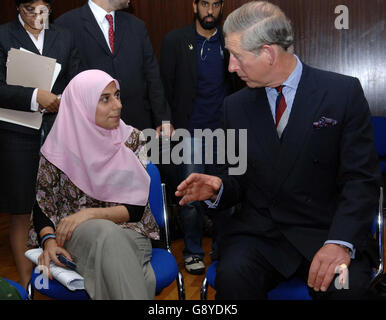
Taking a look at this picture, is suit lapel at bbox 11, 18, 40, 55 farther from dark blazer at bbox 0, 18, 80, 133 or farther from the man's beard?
the man's beard

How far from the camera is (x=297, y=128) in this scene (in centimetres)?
210

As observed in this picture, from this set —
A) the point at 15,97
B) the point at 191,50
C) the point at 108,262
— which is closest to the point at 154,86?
the point at 191,50

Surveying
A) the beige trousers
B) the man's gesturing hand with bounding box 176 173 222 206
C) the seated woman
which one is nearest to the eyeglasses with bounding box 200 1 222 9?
the seated woman

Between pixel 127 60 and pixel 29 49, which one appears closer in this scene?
pixel 29 49

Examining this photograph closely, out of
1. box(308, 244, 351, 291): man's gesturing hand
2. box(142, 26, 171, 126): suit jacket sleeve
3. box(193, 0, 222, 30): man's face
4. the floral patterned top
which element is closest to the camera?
box(308, 244, 351, 291): man's gesturing hand

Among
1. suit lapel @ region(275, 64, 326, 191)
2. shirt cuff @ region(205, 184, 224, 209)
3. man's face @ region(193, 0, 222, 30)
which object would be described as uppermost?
man's face @ region(193, 0, 222, 30)

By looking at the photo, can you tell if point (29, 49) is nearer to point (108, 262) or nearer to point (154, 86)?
point (154, 86)

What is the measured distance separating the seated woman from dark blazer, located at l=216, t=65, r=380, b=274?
449mm

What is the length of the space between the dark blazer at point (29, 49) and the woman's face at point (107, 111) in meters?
0.72

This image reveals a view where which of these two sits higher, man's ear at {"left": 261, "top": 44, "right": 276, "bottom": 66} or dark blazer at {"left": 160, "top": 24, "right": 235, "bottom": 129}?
man's ear at {"left": 261, "top": 44, "right": 276, "bottom": 66}

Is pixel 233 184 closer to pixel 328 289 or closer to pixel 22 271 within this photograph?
pixel 328 289

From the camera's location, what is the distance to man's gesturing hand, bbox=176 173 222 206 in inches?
75.4

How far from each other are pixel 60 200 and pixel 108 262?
0.58m

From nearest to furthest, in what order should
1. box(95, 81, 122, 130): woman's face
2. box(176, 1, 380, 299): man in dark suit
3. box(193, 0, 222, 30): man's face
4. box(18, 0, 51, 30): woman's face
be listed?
box(176, 1, 380, 299): man in dark suit
box(95, 81, 122, 130): woman's face
box(18, 0, 51, 30): woman's face
box(193, 0, 222, 30): man's face
